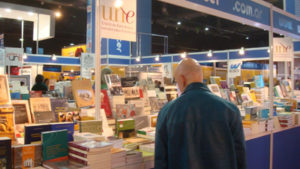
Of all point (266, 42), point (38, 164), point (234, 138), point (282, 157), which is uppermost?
point (266, 42)

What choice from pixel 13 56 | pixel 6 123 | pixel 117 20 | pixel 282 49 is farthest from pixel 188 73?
pixel 13 56

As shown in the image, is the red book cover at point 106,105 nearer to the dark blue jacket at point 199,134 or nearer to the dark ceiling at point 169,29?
the dark blue jacket at point 199,134

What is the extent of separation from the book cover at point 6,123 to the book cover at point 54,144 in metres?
0.45

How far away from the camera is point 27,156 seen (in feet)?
5.86

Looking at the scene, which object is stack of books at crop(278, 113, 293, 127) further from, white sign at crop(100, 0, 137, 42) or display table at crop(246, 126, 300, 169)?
white sign at crop(100, 0, 137, 42)

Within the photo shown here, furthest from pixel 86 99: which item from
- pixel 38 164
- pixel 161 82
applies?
pixel 161 82

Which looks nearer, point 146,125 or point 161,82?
point 146,125

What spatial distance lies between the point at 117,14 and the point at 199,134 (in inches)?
56.4

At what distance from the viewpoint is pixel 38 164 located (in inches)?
72.3

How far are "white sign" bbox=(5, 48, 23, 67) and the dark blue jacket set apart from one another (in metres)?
7.48

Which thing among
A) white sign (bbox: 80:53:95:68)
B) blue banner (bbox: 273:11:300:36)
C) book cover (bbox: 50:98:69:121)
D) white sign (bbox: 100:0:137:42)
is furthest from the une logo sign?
white sign (bbox: 80:53:95:68)

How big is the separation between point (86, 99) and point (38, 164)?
4.38ft

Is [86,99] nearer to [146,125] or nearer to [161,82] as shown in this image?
[146,125]

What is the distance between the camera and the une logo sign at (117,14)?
2424 millimetres
